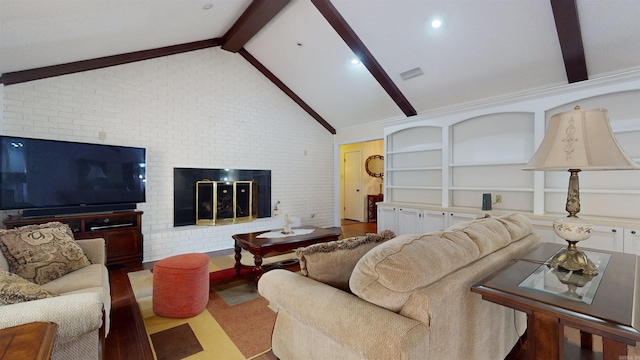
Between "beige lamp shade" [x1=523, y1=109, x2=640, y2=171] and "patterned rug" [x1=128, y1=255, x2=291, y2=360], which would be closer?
"beige lamp shade" [x1=523, y1=109, x2=640, y2=171]

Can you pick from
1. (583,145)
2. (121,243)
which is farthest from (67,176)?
(583,145)

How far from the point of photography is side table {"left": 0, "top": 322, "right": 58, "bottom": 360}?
738mm

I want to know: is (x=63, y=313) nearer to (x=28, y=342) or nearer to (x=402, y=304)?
(x=28, y=342)

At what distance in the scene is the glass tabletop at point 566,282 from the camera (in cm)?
108

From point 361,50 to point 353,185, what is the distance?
4436 mm

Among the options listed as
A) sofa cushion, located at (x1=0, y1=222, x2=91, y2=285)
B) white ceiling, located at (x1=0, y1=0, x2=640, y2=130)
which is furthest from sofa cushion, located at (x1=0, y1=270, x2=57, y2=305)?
A: white ceiling, located at (x1=0, y1=0, x2=640, y2=130)

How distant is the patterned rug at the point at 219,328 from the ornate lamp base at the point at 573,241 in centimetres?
174

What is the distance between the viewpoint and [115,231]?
134 inches

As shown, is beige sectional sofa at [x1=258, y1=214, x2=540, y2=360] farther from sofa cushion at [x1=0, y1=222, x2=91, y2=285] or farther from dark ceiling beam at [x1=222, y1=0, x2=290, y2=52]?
dark ceiling beam at [x1=222, y1=0, x2=290, y2=52]

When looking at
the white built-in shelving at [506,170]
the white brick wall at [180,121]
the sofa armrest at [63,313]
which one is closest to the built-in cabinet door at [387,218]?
the white built-in shelving at [506,170]

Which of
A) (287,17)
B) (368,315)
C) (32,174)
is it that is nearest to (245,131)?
(287,17)

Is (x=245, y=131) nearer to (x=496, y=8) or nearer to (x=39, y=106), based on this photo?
(x=39, y=106)

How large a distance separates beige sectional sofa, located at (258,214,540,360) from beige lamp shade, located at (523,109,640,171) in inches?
20.4

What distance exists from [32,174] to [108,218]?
856 mm
